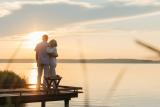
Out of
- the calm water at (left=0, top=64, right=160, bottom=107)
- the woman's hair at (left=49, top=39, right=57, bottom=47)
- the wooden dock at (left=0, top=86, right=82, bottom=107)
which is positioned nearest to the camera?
the calm water at (left=0, top=64, right=160, bottom=107)

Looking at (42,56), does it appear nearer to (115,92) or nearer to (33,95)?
(33,95)

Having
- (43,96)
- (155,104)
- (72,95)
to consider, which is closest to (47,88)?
(43,96)

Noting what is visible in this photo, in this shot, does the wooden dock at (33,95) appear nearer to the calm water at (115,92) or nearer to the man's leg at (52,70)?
the man's leg at (52,70)

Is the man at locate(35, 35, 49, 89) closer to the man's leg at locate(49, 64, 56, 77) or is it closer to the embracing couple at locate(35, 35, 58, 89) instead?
the embracing couple at locate(35, 35, 58, 89)

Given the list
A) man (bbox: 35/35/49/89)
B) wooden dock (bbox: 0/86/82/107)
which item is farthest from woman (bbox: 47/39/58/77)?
wooden dock (bbox: 0/86/82/107)

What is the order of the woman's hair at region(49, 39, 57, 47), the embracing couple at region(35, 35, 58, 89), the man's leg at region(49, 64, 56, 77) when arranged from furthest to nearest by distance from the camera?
the man's leg at region(49, 64, 56, 77)
the embracing couple at region(35, 35, 58, 89)
the woman's hair at region(49, 39, 57, 47)

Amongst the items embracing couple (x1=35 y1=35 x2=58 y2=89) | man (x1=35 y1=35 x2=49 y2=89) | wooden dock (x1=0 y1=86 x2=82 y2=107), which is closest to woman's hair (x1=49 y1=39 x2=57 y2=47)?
embracing couple (x1=35 y1=35 x2=58 y2=89)

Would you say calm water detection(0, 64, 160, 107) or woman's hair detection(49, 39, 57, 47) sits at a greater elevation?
woman's hair detection(49, 39, 57, 47)

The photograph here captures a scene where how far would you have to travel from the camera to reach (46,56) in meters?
18.4

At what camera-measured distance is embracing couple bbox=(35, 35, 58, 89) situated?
17.8 m

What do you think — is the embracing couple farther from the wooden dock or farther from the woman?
the wooden dock

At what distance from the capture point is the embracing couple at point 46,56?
17828 mm

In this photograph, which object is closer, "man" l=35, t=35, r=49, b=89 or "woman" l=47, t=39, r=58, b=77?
"woman" l=47, t=39, r=58, b=77

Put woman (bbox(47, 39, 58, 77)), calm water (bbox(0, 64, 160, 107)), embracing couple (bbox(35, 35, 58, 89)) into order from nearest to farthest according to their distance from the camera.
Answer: calm water (bbox(0, 64, 160, 107))
woman (bbox(47, 39, 58, 77))
embracing couple (bbox(35, 35, 58, 89))
